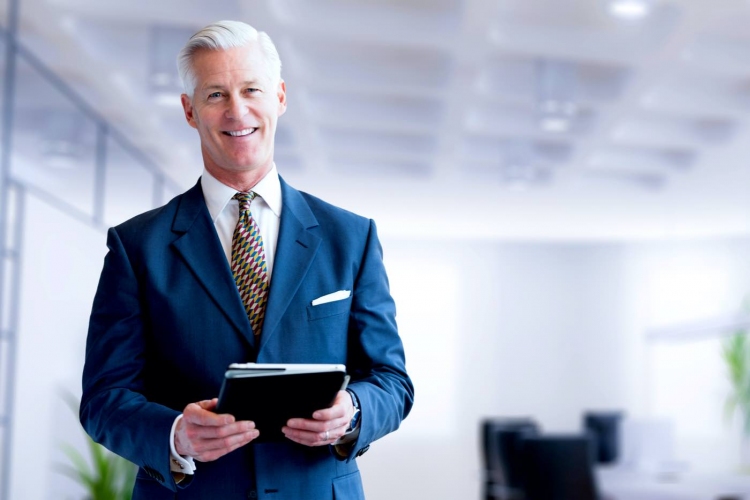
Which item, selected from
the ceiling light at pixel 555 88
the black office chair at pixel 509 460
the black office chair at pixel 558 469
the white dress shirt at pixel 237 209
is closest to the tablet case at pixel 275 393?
the white dress shirt at pixel 237 209

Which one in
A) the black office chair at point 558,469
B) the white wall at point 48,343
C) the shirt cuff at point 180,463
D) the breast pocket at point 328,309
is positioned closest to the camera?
the shirt cuff at point 180,463

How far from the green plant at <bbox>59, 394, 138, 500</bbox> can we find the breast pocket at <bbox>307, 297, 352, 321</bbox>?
14.1ft

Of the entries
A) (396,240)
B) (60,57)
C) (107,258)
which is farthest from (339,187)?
(107,258)

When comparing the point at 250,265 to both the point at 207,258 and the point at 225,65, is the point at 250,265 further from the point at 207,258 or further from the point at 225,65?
the point at 225,65

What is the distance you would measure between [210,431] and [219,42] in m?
0.54

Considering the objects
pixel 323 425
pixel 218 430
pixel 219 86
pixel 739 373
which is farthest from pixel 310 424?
pixel 739 373

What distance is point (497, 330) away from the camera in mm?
11852

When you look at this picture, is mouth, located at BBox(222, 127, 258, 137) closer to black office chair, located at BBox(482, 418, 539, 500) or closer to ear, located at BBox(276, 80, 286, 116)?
ear, located at BBox(276, 80, 286, 116)

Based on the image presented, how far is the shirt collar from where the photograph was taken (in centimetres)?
135

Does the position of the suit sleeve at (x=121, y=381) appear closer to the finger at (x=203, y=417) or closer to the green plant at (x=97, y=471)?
the finger at (x=203, y=417)

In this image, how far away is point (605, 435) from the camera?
9336mm

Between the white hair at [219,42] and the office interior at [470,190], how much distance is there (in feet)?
9.69

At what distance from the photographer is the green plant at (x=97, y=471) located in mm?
5215

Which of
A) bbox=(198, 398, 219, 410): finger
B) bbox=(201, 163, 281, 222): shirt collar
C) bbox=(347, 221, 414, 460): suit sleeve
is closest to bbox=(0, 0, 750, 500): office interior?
bbox=(201, 163, 281, 222): shirt collar
